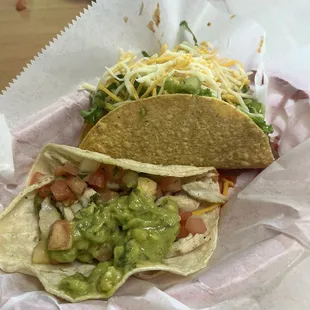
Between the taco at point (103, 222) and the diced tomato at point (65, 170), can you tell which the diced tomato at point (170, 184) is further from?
the diced tomato at point (65, 170)

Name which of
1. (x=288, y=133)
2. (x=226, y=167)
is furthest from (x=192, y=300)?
(x=288, y=133)

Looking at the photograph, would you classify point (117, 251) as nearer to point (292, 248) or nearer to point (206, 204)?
point (206, 204)

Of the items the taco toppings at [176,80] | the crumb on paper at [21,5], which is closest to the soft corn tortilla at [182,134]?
the taco toppings at [176,80]

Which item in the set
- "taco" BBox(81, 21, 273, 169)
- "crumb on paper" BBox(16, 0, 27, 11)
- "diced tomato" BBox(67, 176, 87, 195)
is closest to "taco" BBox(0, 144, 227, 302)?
"diced tomato" BBox(67, 176, 87, 195)

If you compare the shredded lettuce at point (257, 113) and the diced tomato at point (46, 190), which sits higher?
the shredded lettuce at point (257, 113)

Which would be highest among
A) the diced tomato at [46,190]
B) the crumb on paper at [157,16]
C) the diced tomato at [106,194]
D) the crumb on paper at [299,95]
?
the crumb on paper at [157,16]

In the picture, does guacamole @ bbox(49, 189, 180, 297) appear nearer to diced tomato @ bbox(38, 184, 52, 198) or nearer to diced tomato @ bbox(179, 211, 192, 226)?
diced tomato @ bbox(179, 211, 192, 226)

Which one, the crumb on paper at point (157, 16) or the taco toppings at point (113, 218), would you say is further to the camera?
the crumb on paper at point (157, 16)
